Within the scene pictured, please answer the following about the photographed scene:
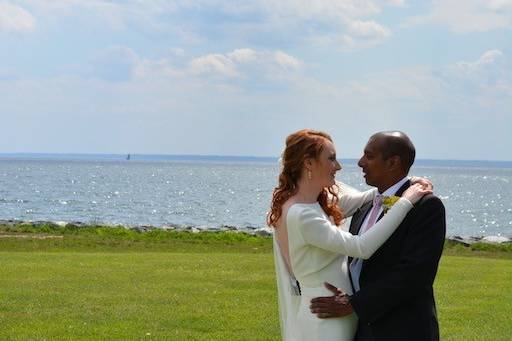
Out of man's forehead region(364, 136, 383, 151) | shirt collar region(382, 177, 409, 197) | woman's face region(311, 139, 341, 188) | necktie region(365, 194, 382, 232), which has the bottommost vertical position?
necktie region(365, 194, 382, 232)

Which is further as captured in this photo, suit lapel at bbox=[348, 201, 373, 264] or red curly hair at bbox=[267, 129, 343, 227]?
suit lapel at bbox=[348, 201, 373, 264]

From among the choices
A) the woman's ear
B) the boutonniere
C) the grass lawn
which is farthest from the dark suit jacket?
the grass lawn

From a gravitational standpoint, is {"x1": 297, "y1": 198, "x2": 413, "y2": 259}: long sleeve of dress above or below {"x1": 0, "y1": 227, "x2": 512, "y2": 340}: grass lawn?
above

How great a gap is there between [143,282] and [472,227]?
50.2 metres

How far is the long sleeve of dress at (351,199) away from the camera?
5.38 meters

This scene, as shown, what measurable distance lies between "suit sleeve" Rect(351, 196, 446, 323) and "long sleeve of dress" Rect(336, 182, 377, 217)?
0.64 metres

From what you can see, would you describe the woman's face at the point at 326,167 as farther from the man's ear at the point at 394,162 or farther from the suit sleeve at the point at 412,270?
the suit sleeve at the point at 412,270

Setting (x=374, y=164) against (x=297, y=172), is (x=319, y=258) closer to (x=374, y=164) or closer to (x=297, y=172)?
(x=297, y=172)

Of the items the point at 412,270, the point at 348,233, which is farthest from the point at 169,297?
the point at 412,270

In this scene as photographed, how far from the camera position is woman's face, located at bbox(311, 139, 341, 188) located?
193 inches

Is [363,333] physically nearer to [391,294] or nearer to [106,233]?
[391,294]

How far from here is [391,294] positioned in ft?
15.4

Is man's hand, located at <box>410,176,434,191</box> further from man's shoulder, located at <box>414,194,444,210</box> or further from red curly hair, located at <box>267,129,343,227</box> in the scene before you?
red curly hair, located at <box>267,129,343,227</box>

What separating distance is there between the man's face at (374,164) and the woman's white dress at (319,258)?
0.73 feet
